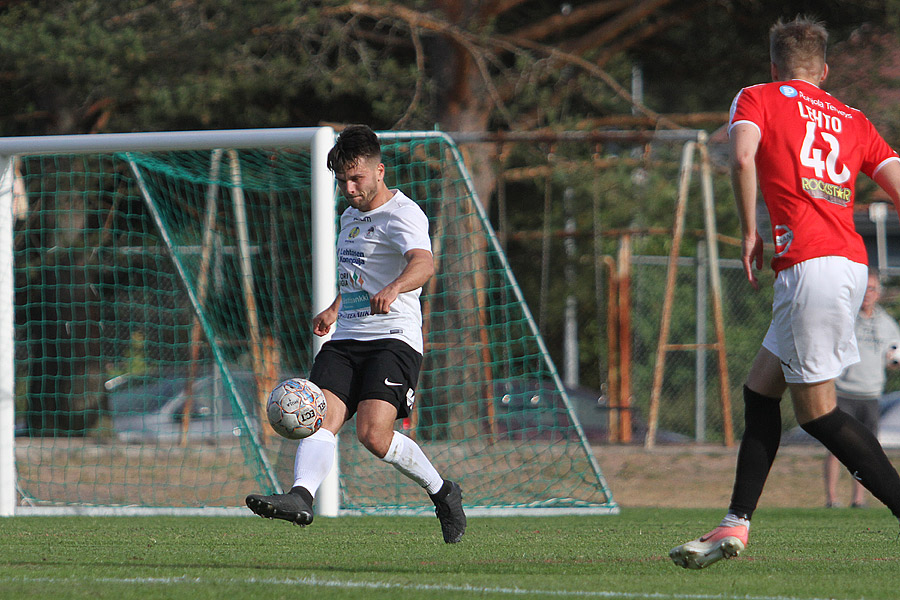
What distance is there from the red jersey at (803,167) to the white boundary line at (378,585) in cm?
126

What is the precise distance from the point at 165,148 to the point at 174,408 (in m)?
8.44

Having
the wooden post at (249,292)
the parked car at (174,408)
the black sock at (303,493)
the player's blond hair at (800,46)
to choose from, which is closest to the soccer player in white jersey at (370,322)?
the black sock at (303,493)

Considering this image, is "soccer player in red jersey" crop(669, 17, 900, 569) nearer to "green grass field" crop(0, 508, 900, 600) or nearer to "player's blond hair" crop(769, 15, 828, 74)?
"player's blond hair" crop(769, 15, 828, 74)

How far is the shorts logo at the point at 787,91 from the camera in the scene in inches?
173

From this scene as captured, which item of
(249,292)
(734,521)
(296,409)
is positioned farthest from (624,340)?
(734,521)

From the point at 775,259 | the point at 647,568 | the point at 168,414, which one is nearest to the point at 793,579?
the point at 647,568

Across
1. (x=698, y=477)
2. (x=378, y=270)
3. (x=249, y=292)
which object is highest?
(x=378, y=270)

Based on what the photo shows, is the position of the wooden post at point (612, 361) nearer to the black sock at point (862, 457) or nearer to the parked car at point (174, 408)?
the parked car at point (174, 408)

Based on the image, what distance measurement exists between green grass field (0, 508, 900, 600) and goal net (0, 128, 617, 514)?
1.55 meters

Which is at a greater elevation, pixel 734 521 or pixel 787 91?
pixel 787 91

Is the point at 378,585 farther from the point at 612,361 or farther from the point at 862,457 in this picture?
the point at 612,361

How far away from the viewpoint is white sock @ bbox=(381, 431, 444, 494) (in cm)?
531

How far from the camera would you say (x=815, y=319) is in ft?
13.6

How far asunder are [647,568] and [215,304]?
8.07 m
